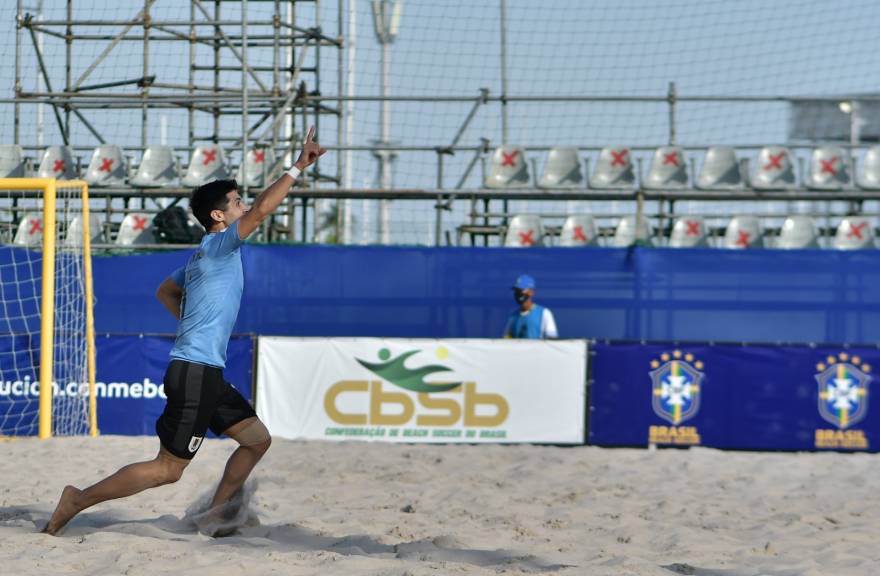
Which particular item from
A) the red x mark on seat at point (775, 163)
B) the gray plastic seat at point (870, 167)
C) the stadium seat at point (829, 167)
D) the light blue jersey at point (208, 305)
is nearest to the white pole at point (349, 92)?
the red x mark on seat at point (775, 163)

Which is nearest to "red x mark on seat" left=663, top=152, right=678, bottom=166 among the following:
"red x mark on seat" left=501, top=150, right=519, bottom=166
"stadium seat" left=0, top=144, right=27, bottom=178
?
"red x mark on seat" left=501, top=150, right=519, bottom=166

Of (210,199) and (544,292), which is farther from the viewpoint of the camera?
(544,292)

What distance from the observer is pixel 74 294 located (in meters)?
10.2

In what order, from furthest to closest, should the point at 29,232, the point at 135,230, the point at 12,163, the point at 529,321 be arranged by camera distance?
1. the point at 12,163
2. the point at 29,232
3. the point at 135,230
4. the point at 529,321

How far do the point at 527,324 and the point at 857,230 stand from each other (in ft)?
16.5

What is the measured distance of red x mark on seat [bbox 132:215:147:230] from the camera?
45.4 feet

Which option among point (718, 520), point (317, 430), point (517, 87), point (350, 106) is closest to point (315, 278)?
point (317, 430)

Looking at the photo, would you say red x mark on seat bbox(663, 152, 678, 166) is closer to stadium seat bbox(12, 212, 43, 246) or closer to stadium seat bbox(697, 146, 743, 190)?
stadium seat bbox(697, 146, 743, 190)

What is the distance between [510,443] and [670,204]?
525 centimetres

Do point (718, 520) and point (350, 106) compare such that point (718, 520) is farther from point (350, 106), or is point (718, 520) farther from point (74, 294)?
point (350, 106)

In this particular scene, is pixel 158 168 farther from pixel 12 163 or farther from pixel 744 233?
pixel 744 233

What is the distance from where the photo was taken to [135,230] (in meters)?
13.8

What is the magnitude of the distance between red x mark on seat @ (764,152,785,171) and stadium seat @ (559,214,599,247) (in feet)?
7.85

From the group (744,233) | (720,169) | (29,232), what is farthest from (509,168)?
(29,232)
